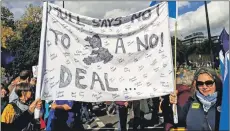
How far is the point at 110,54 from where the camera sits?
16.2 ft

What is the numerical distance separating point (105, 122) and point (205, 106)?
3085mm

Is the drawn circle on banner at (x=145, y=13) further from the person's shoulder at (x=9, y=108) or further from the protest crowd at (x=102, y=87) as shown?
the person's shoulder at (x=9, y=108)

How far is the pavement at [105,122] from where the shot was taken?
24.0 feet

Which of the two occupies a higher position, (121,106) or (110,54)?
(110,54)

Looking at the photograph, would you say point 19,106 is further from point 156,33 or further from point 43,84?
point 156,33

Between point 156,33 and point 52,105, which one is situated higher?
point 156,33

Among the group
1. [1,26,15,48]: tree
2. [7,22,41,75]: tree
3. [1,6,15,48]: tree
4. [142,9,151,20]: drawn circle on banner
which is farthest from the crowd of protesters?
[142,9,151,20]: drawn circle on banner

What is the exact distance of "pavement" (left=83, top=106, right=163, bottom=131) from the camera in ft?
24.0

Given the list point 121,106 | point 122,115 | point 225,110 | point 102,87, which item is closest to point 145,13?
point 102,87

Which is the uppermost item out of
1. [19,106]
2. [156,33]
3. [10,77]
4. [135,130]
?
[156,33]

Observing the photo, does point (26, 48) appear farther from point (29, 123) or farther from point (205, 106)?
point (205, 106)

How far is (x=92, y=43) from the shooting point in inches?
192

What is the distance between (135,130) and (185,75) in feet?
4.80

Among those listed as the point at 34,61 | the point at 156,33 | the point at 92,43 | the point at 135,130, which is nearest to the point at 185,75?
the point at 135,130
